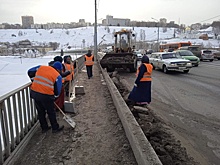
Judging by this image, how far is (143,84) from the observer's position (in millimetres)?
7062

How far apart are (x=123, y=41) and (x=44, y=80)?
15525 millimetres

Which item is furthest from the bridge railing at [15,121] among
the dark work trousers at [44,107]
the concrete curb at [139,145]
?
the concrete curb at [139,145]

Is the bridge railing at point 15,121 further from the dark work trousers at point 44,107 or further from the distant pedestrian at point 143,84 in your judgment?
the distant pedestrian at point 143,84

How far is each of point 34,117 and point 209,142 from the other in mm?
3939

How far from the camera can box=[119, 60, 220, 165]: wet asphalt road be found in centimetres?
461

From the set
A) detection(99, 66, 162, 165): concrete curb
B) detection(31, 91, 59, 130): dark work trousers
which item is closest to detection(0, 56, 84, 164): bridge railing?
detection(31, 91, 59, 130): dark work trousers

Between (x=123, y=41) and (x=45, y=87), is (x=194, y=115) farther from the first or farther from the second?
(x=123, y=41)

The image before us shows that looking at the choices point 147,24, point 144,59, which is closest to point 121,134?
point 144,59

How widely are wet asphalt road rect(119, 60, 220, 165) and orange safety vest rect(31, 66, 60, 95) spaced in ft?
9.80

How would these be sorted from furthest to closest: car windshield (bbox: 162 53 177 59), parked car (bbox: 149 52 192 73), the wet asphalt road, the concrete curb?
car windshield (bbox: 162 53 177 59)
parked car (bbox: 149 52 192 73)
the wet asphalt road
the concrete curb

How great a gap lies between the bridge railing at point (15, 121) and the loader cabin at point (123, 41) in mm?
14720

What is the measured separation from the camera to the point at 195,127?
5.76 meters

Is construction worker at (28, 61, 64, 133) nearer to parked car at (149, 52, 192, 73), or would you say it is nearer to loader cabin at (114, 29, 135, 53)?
parked car at (149, 52, 192, 73)

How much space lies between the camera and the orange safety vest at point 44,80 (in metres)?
4.68
